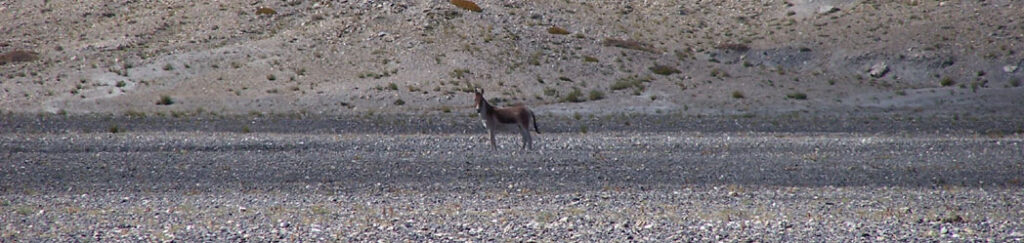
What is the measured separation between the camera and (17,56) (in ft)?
133

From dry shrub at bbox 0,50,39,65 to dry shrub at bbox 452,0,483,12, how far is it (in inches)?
653

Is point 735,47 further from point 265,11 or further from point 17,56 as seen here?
point 17,56

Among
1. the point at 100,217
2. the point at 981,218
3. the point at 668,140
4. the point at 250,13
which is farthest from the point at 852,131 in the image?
the point at 250,13

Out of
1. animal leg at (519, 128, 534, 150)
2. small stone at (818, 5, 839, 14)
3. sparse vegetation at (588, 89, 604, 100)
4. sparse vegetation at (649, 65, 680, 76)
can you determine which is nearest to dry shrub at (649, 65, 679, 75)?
sparse vegetation at (649, 65, 680, 76)

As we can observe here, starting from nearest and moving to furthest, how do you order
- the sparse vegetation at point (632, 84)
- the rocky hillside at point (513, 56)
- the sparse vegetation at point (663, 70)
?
the rocky hillside at point (513, 56) → the sparse vegetation at point (632, 84) → the sparse vegetation at point (663, 70)

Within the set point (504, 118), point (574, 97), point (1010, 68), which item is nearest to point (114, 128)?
point (504, 118)

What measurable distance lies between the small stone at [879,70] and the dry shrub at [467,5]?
15735 millimetres

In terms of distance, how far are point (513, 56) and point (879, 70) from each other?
1364cm

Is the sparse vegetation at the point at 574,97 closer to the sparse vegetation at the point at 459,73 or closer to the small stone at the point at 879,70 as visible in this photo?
the sparse vegetation at the point at 459,73

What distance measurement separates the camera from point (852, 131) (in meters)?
26.8

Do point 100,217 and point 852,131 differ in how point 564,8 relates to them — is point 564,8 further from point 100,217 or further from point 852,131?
point 100,217

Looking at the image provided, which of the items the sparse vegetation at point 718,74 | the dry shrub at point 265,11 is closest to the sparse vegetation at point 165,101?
the dry shrub at point 265,11

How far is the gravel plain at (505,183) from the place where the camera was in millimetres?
11602

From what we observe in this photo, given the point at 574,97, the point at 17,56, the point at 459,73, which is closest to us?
the point at 574,97
